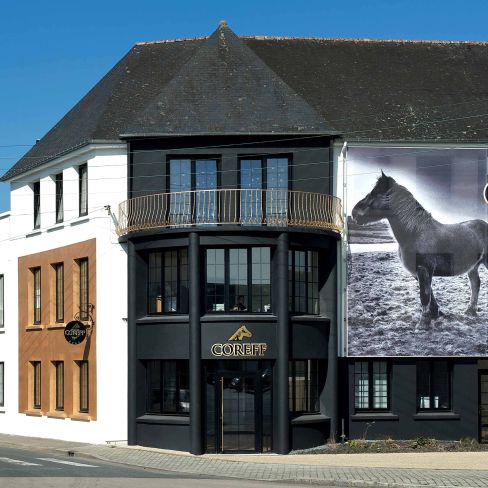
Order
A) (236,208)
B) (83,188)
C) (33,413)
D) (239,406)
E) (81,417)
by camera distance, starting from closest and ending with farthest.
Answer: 1. (239,406)
2. (236,208)
3. (81,417)
4. (83,188)
5. (33,413)

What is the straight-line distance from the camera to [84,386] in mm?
39562

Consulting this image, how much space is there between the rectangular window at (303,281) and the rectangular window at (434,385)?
3791mm

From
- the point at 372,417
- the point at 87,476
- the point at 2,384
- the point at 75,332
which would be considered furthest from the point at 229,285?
the point at 2,384

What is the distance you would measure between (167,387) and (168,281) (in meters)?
3.01

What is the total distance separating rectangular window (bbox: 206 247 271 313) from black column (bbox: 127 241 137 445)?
8.10 feet

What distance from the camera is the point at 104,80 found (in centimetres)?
4356

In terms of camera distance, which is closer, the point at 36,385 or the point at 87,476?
the point at 87,476

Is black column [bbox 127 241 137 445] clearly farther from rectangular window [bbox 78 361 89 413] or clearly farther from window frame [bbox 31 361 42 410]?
window frame [bbox 31 361 42 410]

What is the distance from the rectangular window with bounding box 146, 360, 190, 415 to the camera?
35.8m

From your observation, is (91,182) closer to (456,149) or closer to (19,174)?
(19,174)

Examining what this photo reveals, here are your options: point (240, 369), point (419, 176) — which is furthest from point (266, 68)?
point (240, 369)

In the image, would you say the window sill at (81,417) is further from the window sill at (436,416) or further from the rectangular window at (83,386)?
the window sill at (436,416)

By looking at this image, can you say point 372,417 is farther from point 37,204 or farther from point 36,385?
point 37,204

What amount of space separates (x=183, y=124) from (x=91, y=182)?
381cm
